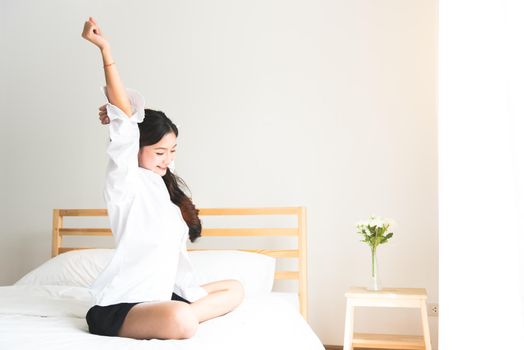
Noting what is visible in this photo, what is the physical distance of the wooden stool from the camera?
2428 mm

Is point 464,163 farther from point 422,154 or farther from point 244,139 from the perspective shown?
point 244,139

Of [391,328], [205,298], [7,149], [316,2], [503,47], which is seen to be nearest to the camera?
[503,47]

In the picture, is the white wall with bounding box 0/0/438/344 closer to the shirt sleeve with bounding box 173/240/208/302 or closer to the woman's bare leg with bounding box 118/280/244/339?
the shirt sleeve with bounding box 173/240/208/302

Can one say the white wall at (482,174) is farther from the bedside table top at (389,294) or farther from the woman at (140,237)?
the bedside table top at (389,294)

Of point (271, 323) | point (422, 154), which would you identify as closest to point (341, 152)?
point (422, 154)

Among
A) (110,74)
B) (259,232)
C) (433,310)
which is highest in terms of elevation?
(110,74)

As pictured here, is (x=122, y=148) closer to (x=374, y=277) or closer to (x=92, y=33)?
(x=92, y=33)

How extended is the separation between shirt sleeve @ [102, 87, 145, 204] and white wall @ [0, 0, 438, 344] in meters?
1.47

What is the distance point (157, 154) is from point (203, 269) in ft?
2.85

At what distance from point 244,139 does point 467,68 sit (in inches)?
76.3

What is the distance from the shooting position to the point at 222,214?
9.60ft

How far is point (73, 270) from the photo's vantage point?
2.68 m

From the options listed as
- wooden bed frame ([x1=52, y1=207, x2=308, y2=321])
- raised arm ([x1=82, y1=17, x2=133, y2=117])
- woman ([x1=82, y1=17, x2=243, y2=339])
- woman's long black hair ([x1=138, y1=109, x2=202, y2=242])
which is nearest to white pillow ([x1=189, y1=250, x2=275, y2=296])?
wooden bed frame ([x1=52, y1=207, x2=308, y2=321])

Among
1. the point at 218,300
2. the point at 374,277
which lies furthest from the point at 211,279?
the point at 374,277
